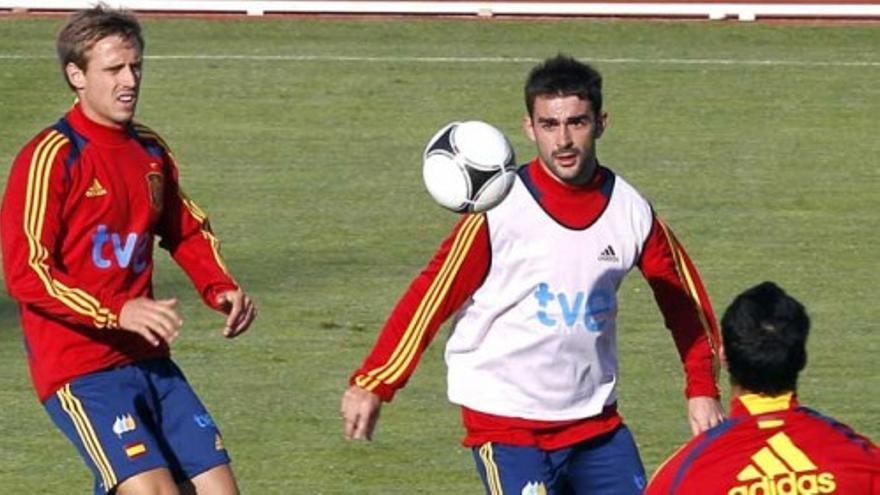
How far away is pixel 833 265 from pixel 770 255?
0.45 metres

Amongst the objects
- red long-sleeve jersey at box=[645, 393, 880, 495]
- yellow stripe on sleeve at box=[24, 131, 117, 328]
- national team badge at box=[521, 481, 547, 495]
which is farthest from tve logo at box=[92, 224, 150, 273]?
red long-sleeve jersey at box=[645, 393, 880, 495]

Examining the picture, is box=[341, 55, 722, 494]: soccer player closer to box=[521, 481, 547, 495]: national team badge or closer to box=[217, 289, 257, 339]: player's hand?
box=[521, 481, 547, 495]: national team badge

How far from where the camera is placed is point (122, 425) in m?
8.62

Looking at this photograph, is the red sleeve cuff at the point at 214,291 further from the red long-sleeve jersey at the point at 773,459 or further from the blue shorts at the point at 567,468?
the red long-sleeve jersey at the point at 773,459

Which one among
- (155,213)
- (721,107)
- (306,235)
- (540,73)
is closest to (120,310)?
(155,213)

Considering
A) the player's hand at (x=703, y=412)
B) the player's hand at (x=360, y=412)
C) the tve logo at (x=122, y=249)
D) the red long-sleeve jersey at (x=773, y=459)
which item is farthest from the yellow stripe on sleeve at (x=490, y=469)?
the red long-sleeve jersey at (x=773, y=459)

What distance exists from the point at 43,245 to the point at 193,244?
0.85m

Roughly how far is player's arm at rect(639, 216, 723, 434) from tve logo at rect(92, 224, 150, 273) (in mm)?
1805

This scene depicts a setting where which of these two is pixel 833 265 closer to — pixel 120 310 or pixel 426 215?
pixel 426 215

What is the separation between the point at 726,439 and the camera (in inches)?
241

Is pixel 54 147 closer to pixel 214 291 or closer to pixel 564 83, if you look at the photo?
pixel 214 291

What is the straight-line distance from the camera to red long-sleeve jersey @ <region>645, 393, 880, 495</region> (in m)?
6.02

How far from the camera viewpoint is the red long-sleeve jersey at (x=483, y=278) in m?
8.11

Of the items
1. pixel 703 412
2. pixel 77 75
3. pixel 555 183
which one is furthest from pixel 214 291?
pixel 703 412
